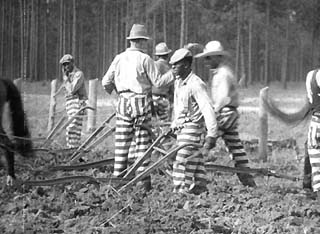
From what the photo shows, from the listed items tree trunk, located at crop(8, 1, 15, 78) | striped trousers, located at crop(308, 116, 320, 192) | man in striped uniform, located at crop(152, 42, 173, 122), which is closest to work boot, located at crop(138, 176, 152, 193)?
striped trousers, located at crop(308, 116, 320, 192)

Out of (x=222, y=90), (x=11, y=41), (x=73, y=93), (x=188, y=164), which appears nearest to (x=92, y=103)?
(x=73, y=93)

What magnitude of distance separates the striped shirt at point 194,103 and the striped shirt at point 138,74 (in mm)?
462

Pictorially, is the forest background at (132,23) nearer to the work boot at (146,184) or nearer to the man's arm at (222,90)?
the man's arm at (222,90)

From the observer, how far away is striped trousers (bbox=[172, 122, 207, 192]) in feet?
20.8

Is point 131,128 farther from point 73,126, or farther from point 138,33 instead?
point 73,126

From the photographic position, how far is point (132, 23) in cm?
2922

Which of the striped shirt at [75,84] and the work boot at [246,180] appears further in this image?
the striped shirt at [75,84]

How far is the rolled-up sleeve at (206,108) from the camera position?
5.97 meters

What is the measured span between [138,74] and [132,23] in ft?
74.6

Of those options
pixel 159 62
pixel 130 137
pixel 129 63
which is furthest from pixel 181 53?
pixel 159 62

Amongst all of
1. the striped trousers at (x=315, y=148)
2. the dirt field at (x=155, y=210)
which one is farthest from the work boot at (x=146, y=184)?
the striped trousers at (x=315, y=148)

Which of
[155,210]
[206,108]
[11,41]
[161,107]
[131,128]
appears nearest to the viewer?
[155,210]

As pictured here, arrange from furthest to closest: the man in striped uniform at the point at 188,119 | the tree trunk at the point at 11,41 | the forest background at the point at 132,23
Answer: the tree trunk at the point at 11,41 < the forest background at the point at 132,23 < the man in striped uniform at the point at 188,119

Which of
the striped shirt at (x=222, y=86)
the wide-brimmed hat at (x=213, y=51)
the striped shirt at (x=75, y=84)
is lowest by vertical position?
the striped shirt at (x=75, y=84)
